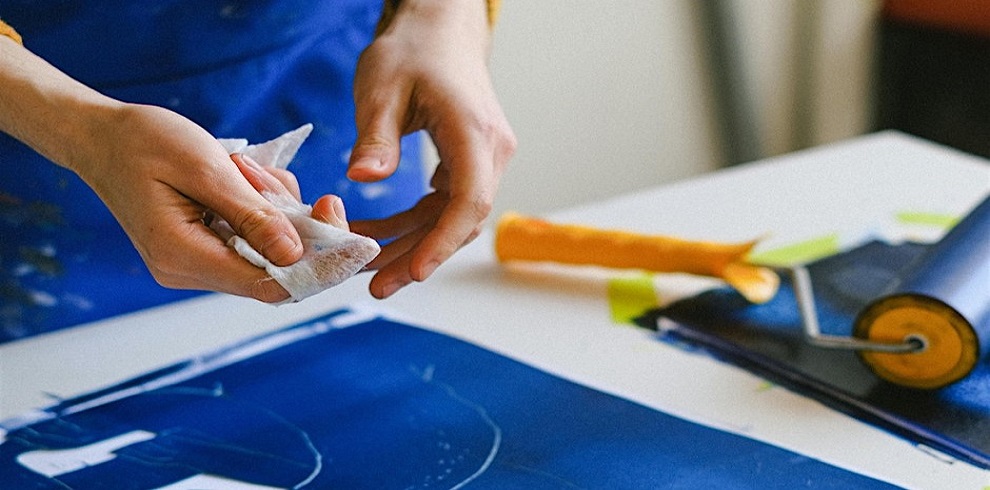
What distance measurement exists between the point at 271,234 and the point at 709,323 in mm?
407

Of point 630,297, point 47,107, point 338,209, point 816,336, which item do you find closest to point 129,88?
point 47,107

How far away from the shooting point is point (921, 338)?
2.40 ft

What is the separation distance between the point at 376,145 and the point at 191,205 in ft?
0.49

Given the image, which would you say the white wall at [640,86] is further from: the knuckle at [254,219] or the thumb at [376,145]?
the knuckle at [254,219]

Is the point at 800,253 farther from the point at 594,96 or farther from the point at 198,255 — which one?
the point at 594,96

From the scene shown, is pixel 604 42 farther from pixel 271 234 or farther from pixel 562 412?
pixel 271 234

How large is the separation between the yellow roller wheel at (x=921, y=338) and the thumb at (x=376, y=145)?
13.7 inches

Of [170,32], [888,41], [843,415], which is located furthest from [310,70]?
[888,41]

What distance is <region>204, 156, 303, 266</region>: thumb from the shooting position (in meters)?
0.60

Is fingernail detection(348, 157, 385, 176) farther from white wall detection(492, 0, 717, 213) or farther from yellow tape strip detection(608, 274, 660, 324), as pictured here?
white wall detection(492, 0, 717, 213)

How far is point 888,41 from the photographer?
2.29 m

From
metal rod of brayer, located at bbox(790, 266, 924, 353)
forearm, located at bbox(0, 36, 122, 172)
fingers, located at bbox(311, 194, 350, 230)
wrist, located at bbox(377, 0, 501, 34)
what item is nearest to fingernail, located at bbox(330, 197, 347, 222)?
fingers, located at bbox(311, 194, 350, 230)

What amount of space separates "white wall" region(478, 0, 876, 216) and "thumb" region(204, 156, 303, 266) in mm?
1402

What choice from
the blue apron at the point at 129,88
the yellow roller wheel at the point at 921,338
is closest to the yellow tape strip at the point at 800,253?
the yellow roller wheel at the point at 921,338
